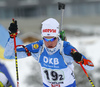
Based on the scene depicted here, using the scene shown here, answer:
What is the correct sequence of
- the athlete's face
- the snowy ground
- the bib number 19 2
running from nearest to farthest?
the athlete's face → the bib number 19 2 → the snowy ground

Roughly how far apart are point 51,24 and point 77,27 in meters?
29.8

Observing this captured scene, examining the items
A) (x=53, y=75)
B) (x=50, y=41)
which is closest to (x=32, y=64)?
(x=53, y=75)

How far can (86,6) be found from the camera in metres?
33.6

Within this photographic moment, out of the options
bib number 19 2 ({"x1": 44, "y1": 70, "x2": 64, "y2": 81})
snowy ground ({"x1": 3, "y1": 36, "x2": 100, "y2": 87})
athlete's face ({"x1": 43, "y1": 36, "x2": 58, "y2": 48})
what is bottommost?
snowy ground ({"x1": 3, "y1": 36, "x2": 100, "y2": 87})

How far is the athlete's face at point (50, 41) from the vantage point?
3492mm

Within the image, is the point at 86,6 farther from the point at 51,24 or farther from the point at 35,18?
the point at 51,24

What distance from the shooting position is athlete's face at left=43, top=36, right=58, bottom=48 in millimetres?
3492

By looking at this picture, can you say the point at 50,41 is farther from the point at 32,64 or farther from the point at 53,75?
the point at 32,64

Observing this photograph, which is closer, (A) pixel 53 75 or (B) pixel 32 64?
(A) pixel 53 75

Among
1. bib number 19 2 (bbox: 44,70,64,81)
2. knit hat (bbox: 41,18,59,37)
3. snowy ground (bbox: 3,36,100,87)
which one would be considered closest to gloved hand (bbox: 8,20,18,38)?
knit hat (bbox: 41,18,59,37)

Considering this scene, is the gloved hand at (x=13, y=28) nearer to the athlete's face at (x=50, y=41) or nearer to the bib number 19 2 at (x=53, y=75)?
the athlete's face at (x=50, y=41)

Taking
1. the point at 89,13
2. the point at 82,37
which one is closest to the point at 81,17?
the point at 89,13

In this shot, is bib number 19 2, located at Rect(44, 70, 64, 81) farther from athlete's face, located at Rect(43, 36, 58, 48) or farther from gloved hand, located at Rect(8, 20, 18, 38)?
gloved hand, located at Rect(8, 20, 18, 38)

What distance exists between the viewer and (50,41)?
3504 millimetres
